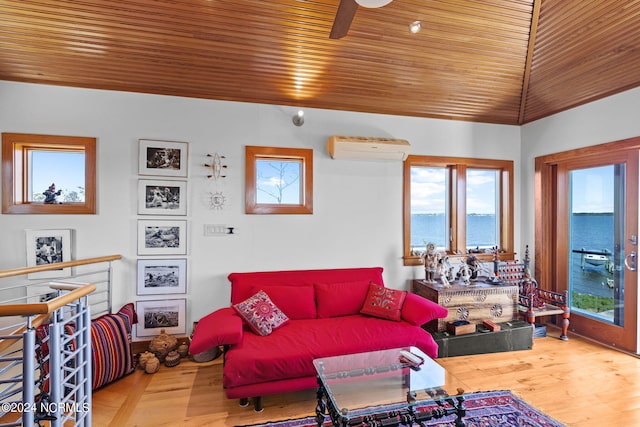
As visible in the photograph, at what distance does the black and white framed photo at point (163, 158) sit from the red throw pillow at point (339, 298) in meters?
1.88

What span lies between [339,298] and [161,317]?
1828mm

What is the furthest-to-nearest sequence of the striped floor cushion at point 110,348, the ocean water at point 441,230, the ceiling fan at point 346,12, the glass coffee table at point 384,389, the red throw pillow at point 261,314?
1. the ocean water at point 441,230
2. the red throw pillow at point 261,314
3. the striped floor cushion at point 110,348
4. the glass coffee table at point 384,389
5. the ceiling fan at point 346,12

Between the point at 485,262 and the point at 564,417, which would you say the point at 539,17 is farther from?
the point at 564,417

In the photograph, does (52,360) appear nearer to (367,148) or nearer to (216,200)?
(216,200)

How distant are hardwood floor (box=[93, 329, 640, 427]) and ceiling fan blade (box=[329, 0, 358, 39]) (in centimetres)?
264

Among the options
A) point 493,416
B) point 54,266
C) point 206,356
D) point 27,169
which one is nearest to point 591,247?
point 493,416

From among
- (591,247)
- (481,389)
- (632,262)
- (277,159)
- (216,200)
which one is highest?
(277,159)

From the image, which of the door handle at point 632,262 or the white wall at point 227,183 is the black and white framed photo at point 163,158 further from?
the door handle at point 632,262

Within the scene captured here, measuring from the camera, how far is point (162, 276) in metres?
3.15

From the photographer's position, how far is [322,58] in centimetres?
296

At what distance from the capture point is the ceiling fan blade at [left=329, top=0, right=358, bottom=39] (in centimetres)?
177

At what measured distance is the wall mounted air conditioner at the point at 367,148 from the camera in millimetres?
3408

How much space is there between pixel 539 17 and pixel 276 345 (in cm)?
370

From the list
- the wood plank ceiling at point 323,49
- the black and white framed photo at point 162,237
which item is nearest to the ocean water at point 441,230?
the wood plank ceiling at point 323,49
